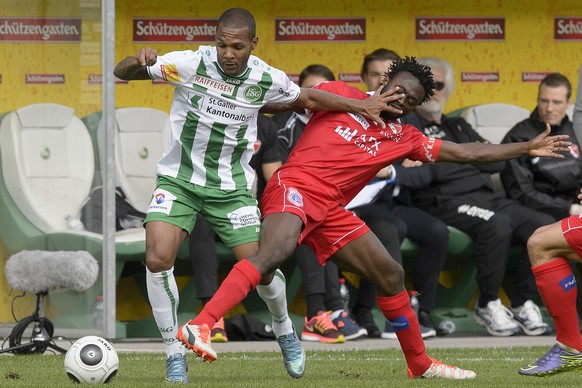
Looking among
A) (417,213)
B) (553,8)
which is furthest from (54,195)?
(553,8)

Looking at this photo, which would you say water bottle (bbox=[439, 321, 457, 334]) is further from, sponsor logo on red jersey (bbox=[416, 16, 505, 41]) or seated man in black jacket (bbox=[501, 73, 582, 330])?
sponsor logo on red jersey (bbox=[416, 16, 505, 41])

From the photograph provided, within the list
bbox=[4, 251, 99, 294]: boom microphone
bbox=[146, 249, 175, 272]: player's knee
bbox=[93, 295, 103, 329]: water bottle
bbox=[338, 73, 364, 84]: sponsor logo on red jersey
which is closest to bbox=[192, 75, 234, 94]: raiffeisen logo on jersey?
bbox=[146, 249, 175, 272]: player's knee

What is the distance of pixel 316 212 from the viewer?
7.03 metres

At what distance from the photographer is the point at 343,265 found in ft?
23.6

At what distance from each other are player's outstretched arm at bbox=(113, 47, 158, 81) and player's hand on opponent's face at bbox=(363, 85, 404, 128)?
1159 mm

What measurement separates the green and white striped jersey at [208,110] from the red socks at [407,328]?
3.27 ft

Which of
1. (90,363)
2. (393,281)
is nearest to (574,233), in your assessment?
(393,281)

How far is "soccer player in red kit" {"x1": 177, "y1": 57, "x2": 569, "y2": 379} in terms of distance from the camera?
7027 millimetres

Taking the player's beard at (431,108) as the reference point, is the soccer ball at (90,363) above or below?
below

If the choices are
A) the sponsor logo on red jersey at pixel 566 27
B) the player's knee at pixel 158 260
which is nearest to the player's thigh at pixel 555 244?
the player's knee at pixel 158 260

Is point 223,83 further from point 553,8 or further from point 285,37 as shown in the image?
point 553,8

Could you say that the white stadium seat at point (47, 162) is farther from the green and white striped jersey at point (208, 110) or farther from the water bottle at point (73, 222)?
the green and white striped jersey at point (208, 110)

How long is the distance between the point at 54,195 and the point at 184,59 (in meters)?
2.75

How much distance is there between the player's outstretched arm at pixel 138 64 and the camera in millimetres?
6781
